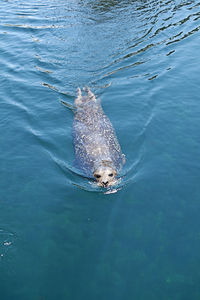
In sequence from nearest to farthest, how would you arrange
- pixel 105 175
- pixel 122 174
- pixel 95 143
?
pixel 105 175 < pixel 122 174 < pixel 95 143

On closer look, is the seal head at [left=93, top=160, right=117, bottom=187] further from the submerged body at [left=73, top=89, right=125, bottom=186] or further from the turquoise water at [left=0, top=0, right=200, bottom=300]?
the turquoise water at [left=0, top=0, right=200, bottom=300]

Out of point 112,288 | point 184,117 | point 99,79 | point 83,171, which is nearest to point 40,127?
point 83,171

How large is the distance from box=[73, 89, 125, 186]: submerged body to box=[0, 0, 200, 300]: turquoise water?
10.4 inches

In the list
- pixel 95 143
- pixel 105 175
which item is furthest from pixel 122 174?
pixel 95 143

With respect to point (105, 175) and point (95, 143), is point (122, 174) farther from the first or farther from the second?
point (95, 143)

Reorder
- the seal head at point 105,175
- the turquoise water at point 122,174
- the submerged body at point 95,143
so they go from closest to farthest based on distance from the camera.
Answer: the turquoise water at point 122,174, the seal head at point 105,175, the submerged body at point 95,143

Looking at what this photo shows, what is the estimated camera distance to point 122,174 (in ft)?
26.6

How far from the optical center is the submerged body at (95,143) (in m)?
7.89

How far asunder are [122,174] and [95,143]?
56.6 inches

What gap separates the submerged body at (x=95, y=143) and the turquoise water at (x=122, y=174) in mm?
263

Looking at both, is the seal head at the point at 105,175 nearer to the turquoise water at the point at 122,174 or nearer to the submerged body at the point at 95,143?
the submerged body at the point at 95,143

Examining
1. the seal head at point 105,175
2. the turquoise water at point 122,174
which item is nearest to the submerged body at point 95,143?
the seal head at point 105,175

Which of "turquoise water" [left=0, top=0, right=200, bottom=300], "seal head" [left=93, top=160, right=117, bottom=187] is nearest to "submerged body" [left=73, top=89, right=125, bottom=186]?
"seal head" [left=93, top=160, right=117, bottom=187]

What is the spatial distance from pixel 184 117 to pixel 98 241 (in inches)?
210
